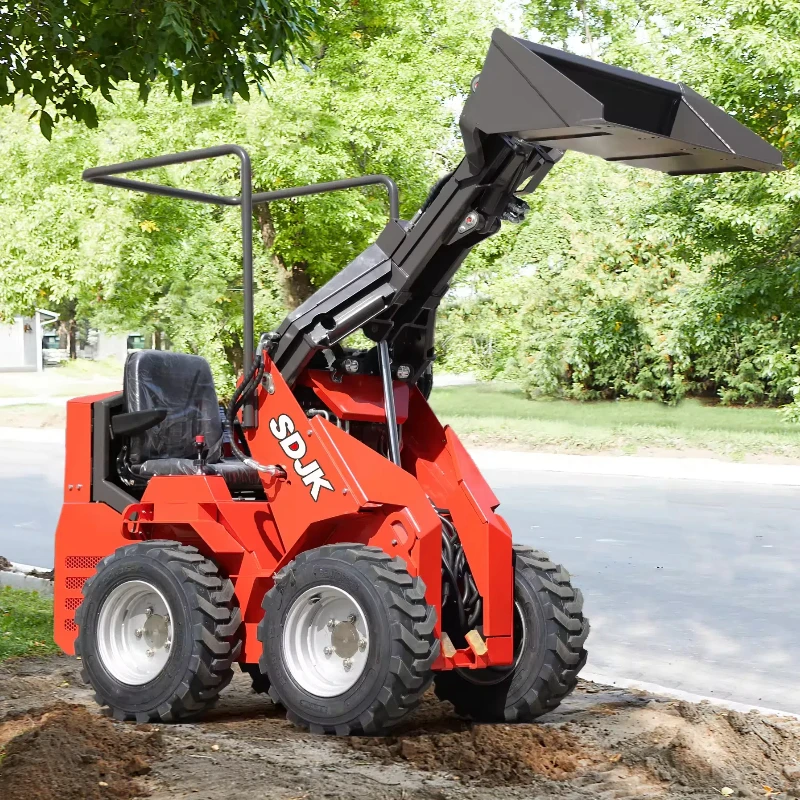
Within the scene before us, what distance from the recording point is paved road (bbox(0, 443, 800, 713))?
7.77 metres

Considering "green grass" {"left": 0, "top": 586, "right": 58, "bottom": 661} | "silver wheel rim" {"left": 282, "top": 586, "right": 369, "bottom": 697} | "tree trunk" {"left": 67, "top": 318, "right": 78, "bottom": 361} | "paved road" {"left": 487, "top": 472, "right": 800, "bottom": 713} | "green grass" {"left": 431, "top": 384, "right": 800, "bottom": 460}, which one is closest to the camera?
"silver wheel rim" {"left": 282, "top": 586, "right": 369, "bottom": 697}

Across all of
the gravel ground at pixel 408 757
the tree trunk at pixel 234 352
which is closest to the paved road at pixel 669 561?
the gravel ground at pixel 408 757

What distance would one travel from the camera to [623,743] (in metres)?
5.35

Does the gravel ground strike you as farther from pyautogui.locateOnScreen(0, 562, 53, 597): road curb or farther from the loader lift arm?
pyautogui.locateOnScreen(0, 562, 53, 597): road curb

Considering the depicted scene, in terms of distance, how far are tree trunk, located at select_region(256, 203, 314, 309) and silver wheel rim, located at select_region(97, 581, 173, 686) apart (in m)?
20.9

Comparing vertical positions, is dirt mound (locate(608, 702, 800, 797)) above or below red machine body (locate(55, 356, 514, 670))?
below

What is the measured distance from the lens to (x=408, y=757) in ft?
16.7

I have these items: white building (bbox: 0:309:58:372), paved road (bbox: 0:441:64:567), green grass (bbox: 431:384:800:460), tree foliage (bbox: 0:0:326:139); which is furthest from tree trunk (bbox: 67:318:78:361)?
tree foliage (bbox: 0:0:326:139)

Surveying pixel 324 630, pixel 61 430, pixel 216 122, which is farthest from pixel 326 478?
pixel 61 430

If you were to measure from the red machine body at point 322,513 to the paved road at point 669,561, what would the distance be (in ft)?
7.20

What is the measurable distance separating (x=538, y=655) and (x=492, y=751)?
656mm

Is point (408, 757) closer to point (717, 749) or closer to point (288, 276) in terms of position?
point (717, 749)

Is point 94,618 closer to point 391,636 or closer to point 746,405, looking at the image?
point 391,636

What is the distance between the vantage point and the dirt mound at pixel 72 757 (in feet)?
14.5
